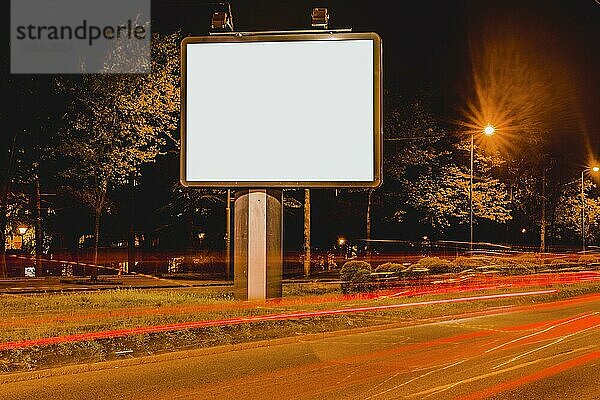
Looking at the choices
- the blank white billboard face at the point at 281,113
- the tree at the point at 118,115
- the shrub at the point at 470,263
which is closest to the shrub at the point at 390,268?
the shrub at the point at 470,263

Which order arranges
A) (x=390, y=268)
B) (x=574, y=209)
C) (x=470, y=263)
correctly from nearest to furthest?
(x=390, y=268)
(x=470, y=263)
(x=574, y=209)

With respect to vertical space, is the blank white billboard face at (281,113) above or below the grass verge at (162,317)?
above

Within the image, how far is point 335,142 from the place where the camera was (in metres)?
15.9

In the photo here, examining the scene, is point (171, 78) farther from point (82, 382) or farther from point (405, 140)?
point (82, 382)

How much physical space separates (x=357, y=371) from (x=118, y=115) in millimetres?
21197

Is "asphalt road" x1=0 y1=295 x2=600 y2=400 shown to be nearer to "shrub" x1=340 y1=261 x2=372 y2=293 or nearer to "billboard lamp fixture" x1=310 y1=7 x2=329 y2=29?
"billboard lamp fixture" x1=310 y1=7 x2=329 y2=29

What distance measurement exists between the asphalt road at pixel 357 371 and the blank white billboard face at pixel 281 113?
139 inches

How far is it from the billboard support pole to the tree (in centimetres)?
1270

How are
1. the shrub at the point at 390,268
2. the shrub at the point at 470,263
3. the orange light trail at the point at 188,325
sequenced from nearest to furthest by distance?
the orange light trail at the point at 188,325, the shrub at the point at 390,268, the shrub at the point at 470,263

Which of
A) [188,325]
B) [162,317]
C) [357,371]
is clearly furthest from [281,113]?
[357,371]

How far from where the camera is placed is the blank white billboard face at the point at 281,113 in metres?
15.8

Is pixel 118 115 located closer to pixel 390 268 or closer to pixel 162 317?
pixel 390 268

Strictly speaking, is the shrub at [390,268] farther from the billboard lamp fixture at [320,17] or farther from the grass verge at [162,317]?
the billboard lamp fixture at [320,17]

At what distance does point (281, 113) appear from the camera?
16016mm
